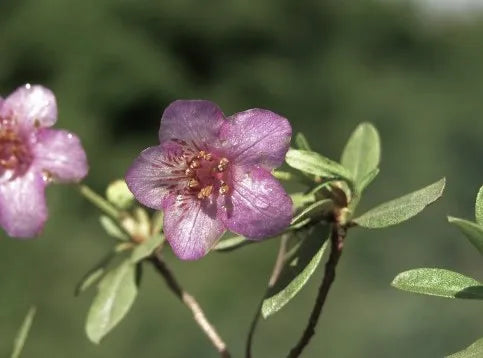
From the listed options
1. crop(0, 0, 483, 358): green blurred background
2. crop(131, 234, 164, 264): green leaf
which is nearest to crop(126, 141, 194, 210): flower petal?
crop(131, 234, 164, 264): green leaf

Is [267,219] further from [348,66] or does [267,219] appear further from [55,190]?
[348,66]

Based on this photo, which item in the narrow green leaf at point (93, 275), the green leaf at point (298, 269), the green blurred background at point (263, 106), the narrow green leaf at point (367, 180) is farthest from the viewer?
the green blurred background at point (263, 106)

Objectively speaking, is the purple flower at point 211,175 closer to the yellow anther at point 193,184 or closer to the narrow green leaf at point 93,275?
the yellow anther at point 193,184

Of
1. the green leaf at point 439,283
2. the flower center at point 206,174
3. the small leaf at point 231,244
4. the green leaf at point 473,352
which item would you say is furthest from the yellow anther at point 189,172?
the green leaf at point 473,352

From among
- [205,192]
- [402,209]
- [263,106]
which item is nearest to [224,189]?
[205,192]

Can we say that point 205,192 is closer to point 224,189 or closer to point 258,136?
point 224,189

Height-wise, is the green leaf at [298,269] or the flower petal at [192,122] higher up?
the flower petal at [192,122]
